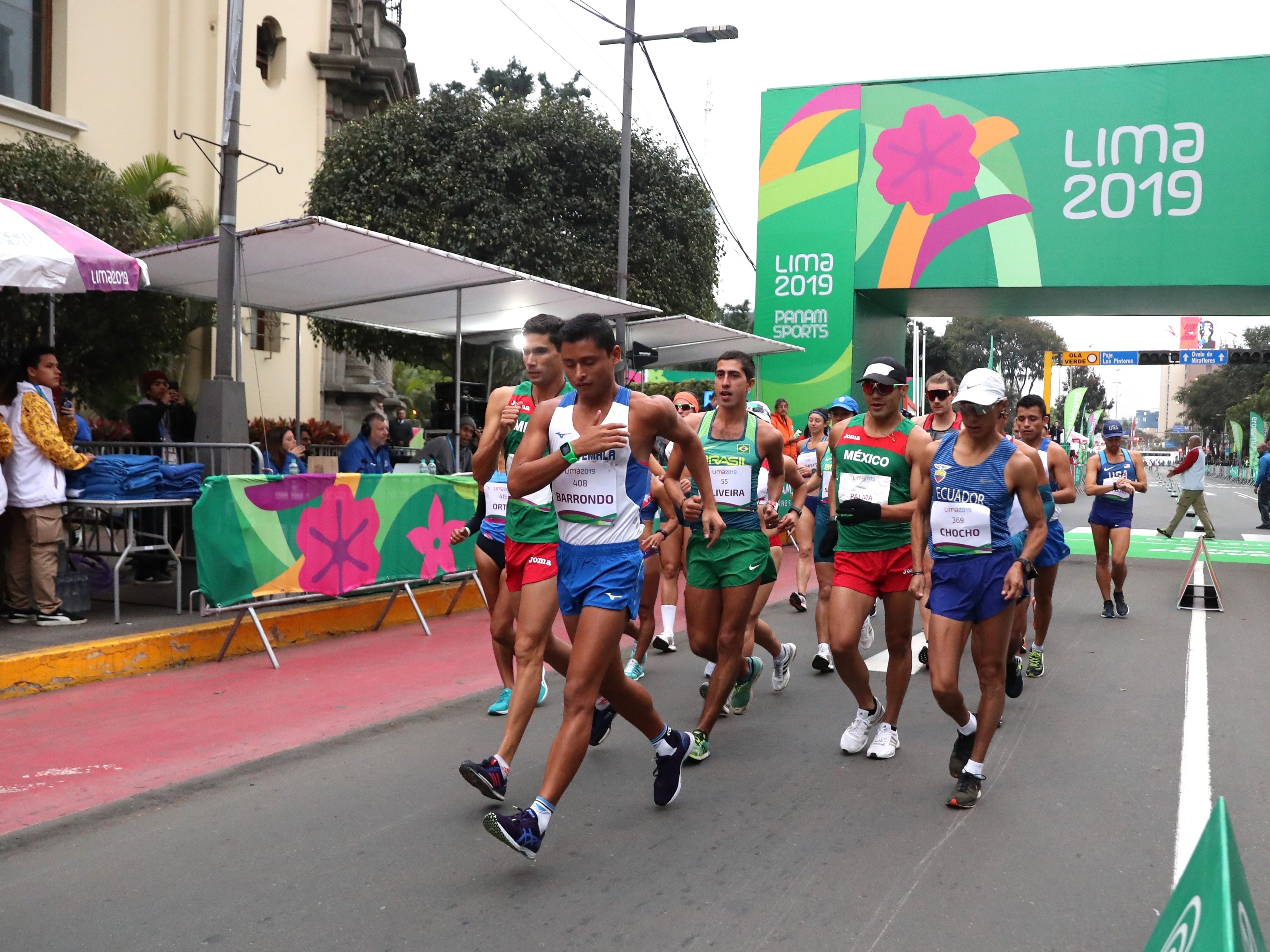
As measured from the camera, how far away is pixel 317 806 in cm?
465

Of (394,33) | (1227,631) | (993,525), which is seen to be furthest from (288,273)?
(394,33)

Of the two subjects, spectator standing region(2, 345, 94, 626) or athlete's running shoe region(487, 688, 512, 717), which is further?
spectator standing region(2, 345, 94, 626)

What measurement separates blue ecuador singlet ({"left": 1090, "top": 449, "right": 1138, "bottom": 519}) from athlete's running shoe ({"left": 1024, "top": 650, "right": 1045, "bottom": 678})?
2.79 metres

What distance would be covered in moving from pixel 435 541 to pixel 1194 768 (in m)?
5.96

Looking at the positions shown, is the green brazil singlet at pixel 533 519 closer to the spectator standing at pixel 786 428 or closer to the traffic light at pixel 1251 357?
the spectator standing at pixel 786 428

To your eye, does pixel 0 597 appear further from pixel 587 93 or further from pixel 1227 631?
pixel 587 93

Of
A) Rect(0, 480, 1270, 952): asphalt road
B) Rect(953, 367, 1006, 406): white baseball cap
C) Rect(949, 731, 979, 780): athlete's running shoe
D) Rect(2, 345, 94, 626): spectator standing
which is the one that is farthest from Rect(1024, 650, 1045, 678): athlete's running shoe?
Rect(2, 345, 94, 626): spectator standing

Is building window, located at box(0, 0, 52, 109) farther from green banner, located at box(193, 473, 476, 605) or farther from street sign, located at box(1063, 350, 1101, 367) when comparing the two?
street sign, located at box(1063, 350, 1101, 367)

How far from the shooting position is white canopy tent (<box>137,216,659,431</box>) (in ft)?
29.8

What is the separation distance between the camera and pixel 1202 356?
→ 118 ft

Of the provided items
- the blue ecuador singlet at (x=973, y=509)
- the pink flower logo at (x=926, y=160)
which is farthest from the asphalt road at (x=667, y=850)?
the pink flower logo at (x=926, y=160)

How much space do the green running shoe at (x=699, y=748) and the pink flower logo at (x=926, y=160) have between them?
596 inches

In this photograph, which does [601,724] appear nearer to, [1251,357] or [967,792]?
[967,792]

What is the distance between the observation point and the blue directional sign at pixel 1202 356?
35281 millimetres
